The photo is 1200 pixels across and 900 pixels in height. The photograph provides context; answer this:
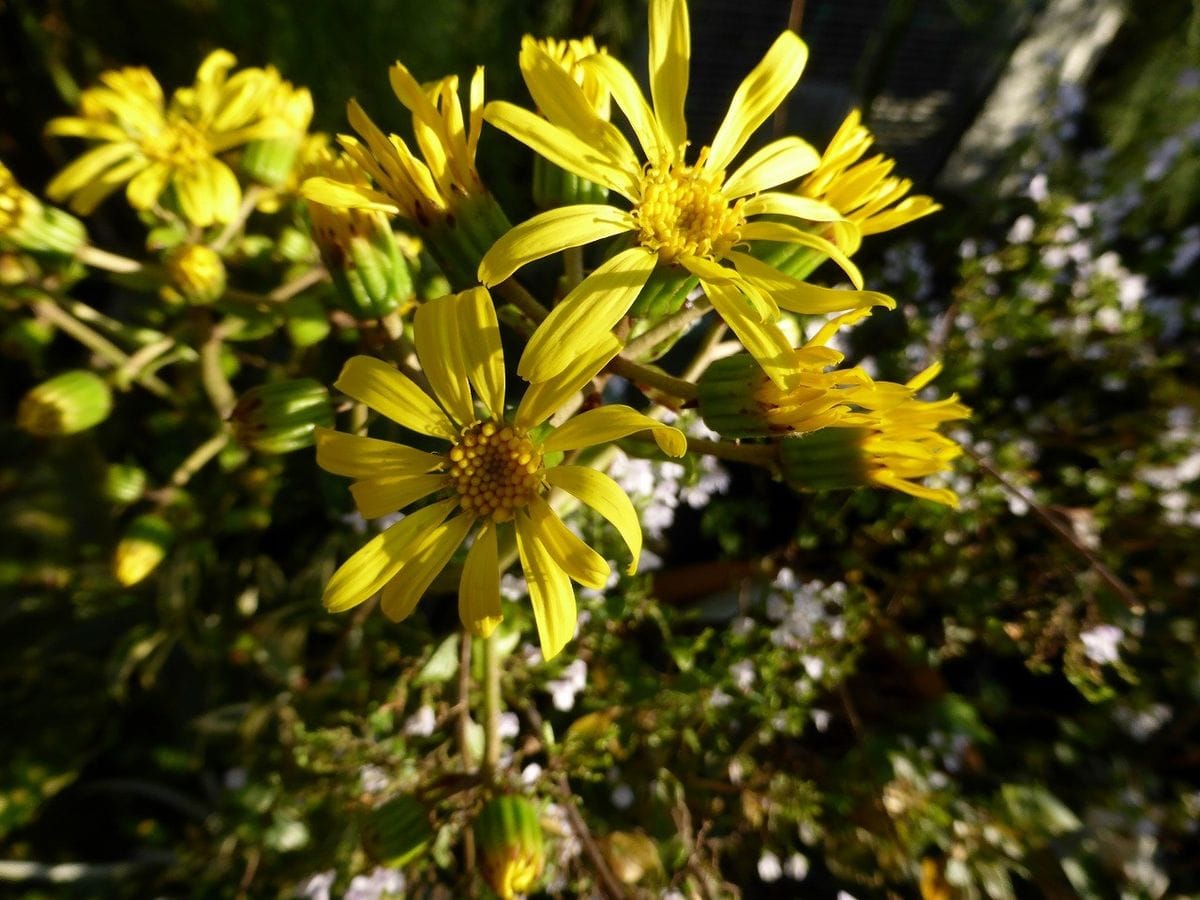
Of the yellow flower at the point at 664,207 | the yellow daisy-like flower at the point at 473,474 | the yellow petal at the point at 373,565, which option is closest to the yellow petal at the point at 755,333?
the yellow flower at the point at 664,207

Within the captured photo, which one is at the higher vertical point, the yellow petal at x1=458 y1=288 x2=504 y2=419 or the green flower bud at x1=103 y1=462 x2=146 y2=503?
the yellow petal at x1=458 y1=288 x2=504 y2=419

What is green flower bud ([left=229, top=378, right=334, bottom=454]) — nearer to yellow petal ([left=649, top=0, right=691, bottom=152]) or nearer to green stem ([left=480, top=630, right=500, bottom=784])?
green stem ([left=480, top=630, right=500, bottom=784])

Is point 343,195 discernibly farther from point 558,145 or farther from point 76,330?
point 76,330

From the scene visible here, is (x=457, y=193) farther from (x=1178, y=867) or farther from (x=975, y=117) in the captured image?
(x=975, y=117)

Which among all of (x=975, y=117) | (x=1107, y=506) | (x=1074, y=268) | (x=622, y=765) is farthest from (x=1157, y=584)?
(x=975, y=117)

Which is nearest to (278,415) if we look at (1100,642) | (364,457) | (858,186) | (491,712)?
(364,457)

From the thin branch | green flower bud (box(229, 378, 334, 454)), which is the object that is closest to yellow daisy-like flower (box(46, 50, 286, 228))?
green flower bud (box(229, 378, 334, 454))
